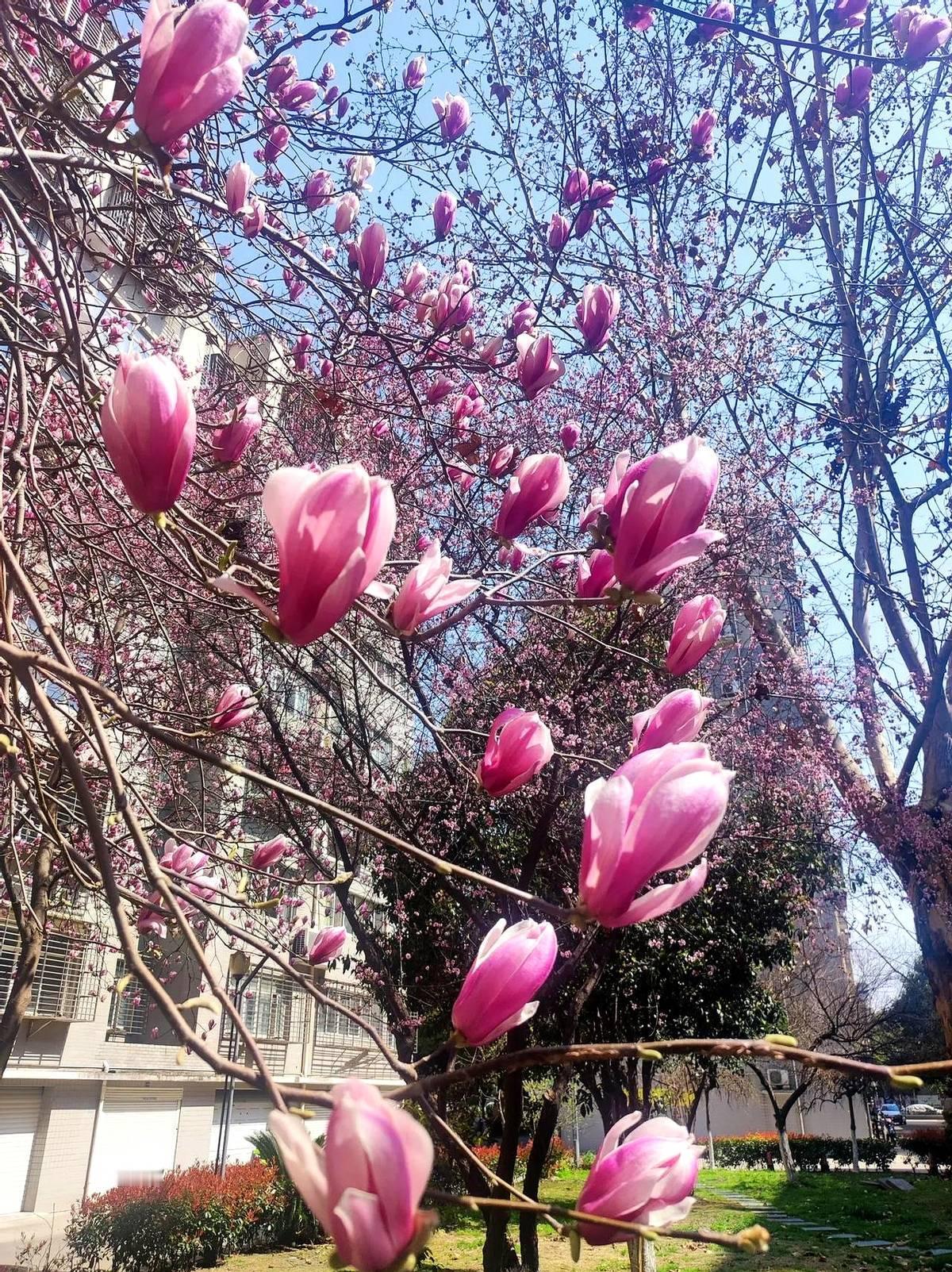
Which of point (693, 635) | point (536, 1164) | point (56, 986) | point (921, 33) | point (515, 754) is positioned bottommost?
point (536, 1164)

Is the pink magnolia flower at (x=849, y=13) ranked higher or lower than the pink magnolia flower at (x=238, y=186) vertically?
higher

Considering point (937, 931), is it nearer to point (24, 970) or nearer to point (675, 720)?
point (675, 720)

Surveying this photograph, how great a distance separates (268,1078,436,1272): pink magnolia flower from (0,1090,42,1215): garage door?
13451 millimetres

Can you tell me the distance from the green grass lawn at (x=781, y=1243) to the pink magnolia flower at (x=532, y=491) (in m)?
5.39

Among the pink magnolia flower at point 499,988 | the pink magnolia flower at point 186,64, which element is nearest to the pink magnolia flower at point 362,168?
the pink magnolia flower at point 186,64

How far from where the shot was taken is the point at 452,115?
2.88 m

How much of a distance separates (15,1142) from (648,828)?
45.6ft

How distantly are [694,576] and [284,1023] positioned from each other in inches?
621

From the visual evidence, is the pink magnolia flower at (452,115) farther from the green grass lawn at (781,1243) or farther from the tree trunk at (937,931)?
the green grass lawn at (781,1243)

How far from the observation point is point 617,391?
5.24 metres

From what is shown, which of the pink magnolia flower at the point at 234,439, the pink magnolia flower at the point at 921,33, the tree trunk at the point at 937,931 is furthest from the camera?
the tree trunk at the point at 937,931

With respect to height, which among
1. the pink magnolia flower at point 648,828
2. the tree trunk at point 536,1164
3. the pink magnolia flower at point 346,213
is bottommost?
the tree trunk at point 536,1164

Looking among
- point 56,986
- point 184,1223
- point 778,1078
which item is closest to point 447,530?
point 184,1223

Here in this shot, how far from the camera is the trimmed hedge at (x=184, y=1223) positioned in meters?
7.70
